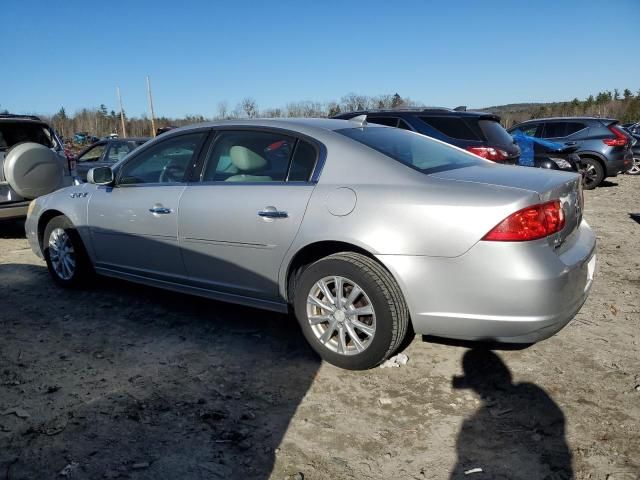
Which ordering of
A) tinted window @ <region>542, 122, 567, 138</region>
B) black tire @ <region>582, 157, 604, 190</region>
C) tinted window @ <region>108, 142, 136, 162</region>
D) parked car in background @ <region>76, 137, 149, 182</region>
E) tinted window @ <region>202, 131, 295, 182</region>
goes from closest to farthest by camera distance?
tinted window @ <region>202, 131, 295, 182</region> → parked car in background @ <region>76, 137, 149, 182</region> → tinted window @ <region>108, 142, 136, 162</region> → black tire @ <region>582, 157, 604, 190</region> → tinted window @ <region>542, 122, 567, 138</region>

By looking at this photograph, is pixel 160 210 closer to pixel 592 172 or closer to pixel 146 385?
pixel 146 385

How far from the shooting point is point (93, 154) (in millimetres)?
12508

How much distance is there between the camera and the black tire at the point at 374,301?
3.06 metres

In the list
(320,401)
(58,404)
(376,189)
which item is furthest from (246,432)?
(376,189)

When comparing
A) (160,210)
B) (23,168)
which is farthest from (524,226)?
(23,168)

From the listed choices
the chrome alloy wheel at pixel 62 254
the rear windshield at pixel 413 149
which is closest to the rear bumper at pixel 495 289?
the rear windshield at pixel 413 149

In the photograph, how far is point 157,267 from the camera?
4223mm

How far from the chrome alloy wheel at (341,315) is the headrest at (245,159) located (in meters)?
1.01

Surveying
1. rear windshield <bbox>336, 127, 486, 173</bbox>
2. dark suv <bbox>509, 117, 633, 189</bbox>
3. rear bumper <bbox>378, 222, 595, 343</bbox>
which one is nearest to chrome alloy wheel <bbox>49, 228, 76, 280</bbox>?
rear windshield <bbox>336, 127, 486, 173</bbox>

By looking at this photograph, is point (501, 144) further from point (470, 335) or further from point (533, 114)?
point (533, 114)

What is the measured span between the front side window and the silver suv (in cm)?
448

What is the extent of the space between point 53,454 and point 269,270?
1.60 meters

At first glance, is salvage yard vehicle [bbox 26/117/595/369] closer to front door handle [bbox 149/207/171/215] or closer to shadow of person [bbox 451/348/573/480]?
front door handle [bbox 149/207/171/215]

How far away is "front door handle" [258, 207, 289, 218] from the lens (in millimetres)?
3404
